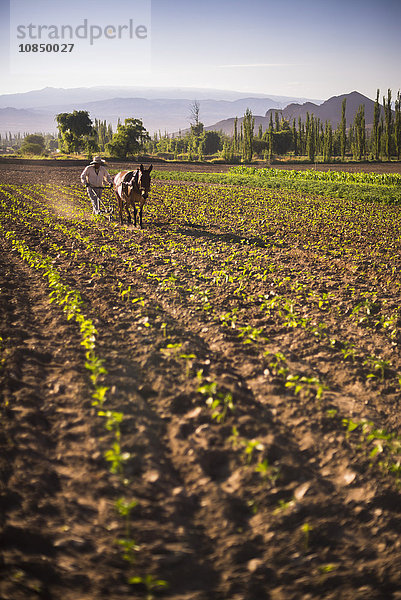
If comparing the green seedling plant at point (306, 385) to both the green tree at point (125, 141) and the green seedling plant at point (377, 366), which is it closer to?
the green seedling plant at point (377, 366)

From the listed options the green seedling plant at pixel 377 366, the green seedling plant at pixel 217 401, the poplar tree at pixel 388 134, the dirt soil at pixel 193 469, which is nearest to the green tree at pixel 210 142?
the poplar tree at pixel 388 134

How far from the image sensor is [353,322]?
680 centimetres

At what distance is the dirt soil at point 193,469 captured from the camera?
9.45 ft

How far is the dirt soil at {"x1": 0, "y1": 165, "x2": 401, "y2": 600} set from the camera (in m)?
2.88

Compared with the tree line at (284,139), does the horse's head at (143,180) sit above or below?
below

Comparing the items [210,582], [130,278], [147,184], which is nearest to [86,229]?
[147,184]

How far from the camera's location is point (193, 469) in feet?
12.0

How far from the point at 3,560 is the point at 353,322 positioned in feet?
19.1

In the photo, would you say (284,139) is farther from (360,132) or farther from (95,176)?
(95,176)

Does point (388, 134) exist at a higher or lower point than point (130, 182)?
higher

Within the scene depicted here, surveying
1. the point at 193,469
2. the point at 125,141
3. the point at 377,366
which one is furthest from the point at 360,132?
the point at 193,469

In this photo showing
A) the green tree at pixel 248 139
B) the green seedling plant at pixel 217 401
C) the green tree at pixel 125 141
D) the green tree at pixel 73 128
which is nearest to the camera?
the green seedling plant at pixel 217 401

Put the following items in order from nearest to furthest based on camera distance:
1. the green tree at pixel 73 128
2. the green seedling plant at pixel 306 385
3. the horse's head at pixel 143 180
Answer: the green seedling plant at pixel 306 385 < the horse's head at pixel 143 180 < the green tree at pixel 73 128

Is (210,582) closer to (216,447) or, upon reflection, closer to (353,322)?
(216,447)
